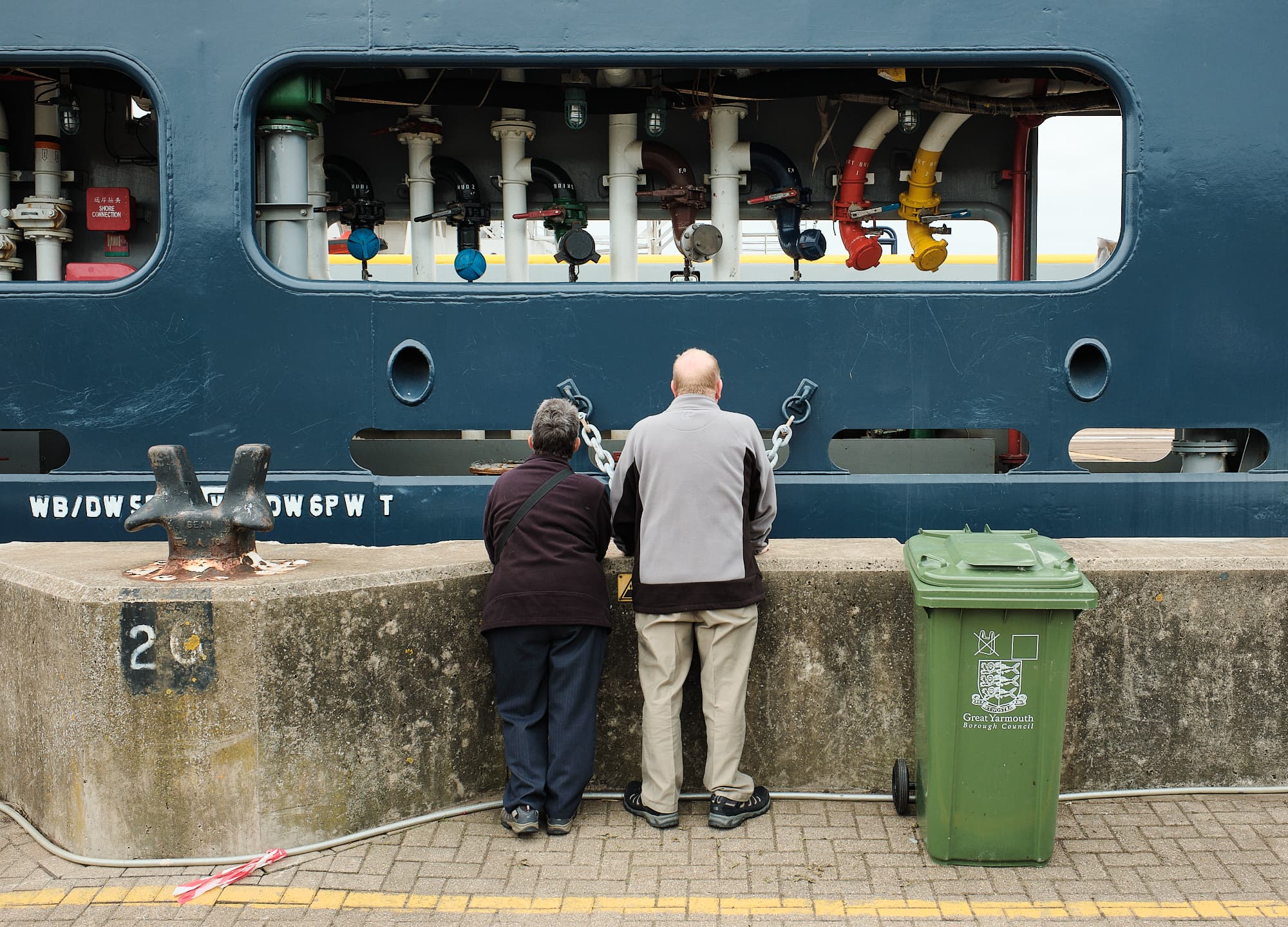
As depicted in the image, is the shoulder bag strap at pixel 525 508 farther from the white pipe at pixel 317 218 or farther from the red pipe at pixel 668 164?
the red pipe at pixel 668 164

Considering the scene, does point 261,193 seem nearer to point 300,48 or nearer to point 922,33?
point 300,48

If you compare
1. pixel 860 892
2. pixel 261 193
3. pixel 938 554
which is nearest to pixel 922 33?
pixel 938 554

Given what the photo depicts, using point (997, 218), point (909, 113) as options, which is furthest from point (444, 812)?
point (997, 218)

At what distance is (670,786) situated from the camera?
376cm

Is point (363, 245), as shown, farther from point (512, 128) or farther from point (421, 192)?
point (512, 128)

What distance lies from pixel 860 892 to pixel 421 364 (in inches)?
111

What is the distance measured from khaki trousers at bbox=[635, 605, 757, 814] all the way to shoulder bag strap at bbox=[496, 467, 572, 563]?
1.54 feet

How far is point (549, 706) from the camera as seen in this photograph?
3.71m

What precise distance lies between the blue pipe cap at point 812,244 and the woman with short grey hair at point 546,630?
3.01 metres

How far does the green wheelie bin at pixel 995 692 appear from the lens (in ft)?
11.0

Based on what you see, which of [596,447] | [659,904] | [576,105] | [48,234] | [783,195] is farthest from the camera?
[783,195]

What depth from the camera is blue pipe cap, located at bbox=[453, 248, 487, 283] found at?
6082 mm

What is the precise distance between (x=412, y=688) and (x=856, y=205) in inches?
154

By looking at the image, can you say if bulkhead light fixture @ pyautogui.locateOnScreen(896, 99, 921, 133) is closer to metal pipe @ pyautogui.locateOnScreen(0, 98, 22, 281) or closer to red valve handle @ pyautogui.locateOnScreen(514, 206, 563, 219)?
red valve handle @ pyautogui.locateOnScreen(514, 206, 563, 219)
